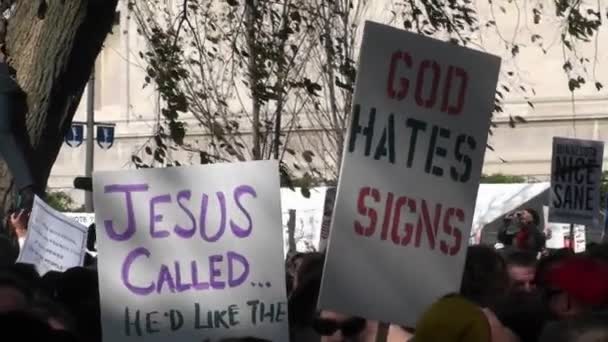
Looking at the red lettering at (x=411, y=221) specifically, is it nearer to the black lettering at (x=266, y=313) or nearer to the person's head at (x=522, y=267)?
the black lettering at (x=266, y=313)

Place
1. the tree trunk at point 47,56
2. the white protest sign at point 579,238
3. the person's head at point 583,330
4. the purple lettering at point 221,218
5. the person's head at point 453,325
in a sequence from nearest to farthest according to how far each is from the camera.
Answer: the person's head at point 453,325 < the person's head at point 583,330 < the purple lettering at point 221,218 < the tree trunk at point 47,56 < the white protest sign at point 579,238

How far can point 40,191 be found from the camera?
888 cm

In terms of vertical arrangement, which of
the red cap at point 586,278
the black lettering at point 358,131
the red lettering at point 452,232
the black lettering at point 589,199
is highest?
the black lettering at point 358,131

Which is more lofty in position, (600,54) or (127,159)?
(600,54)

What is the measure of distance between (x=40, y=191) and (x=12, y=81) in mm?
624

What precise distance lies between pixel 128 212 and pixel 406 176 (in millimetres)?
1081

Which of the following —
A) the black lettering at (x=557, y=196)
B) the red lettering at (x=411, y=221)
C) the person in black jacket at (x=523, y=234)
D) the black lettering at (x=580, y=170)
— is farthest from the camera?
the black lettering at (x=580, y=170)

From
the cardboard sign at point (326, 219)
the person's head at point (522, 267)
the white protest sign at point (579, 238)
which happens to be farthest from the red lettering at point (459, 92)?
the white protest sign at point (579, 238)

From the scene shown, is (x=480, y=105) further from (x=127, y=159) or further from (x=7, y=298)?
(x=127, y=159)

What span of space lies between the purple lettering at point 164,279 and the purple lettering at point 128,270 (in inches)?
1.1

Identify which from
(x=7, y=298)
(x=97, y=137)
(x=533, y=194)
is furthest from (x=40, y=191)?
(x=97, y=137)

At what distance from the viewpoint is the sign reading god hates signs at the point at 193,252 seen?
5.56m

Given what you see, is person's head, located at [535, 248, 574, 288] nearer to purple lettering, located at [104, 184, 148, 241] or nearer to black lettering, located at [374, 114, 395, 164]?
black lettering, located at [374, 114, 395, 164]

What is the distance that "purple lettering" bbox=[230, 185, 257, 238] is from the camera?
5.62 metres
